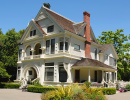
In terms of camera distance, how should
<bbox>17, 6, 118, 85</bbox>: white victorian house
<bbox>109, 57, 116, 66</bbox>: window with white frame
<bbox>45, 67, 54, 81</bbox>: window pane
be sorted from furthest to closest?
<bbox>109, 57, 116, 66</bbox>: window with white frame → <bbox>45, 67, 54, 81</bbox>: window pane → <bbox>17, 6, 118, 85</bbox>: white victorian house

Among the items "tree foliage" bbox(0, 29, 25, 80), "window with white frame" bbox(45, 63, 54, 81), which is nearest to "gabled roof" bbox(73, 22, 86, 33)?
"window with white frame" bbox(45, 63, 54, 81)

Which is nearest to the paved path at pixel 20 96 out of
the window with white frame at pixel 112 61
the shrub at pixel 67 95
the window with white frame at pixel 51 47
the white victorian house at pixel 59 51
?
the white victorian house at pixel 59 51

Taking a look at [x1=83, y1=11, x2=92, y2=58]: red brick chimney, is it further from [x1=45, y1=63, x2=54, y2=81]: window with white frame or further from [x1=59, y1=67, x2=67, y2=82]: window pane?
[x1=45, y1=63, x2=54, y2=81]: window with white frame

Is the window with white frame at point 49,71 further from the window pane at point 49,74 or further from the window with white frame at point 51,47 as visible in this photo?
the window with white frame at point 51,47

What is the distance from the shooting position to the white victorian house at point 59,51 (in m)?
22.5

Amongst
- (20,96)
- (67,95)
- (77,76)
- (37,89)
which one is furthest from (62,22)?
(67,95)

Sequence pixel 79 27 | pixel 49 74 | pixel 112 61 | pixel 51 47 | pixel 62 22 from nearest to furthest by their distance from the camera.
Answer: pixel 49 74, pixel 51 47, pixel 62 22, pixel 79 27, pixel 112 61

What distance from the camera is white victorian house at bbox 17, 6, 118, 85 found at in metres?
22.5

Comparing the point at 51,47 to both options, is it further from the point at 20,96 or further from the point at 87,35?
the point at 20,96

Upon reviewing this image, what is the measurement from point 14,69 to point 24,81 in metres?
8.87

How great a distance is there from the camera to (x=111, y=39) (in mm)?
45875

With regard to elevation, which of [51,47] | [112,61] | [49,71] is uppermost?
[51,47]

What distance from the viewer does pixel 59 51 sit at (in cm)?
2270

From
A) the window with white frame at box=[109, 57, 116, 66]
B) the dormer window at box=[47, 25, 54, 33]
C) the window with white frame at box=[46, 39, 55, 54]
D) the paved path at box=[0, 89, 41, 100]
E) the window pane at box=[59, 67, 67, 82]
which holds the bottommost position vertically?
the paved path at box=[0, 89, 41, 100]
